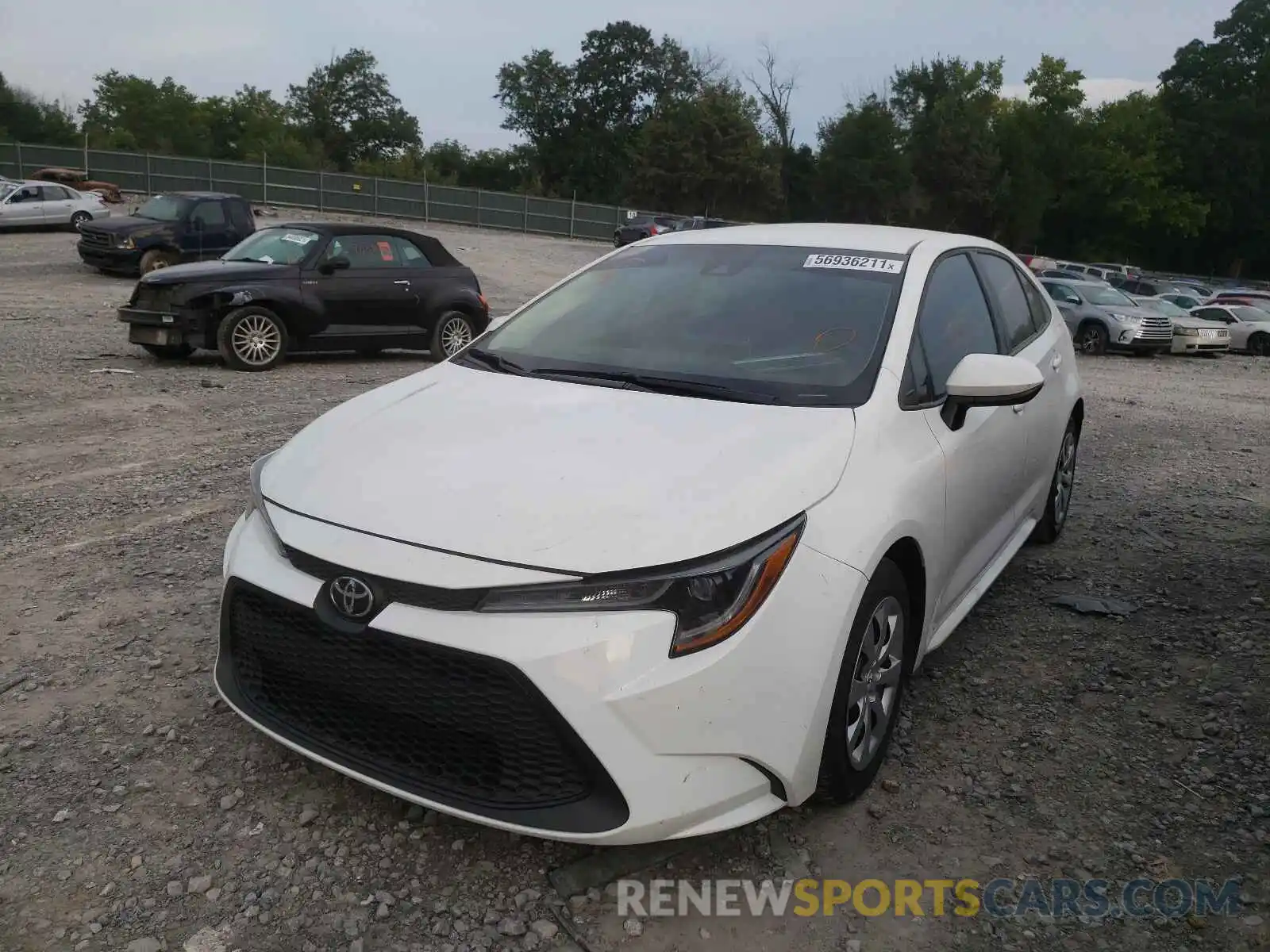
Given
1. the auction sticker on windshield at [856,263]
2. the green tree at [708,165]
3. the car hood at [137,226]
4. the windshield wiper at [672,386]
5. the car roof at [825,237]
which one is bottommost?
the car hood at [137,226]

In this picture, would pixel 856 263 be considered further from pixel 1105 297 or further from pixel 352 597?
pixel 1105 297

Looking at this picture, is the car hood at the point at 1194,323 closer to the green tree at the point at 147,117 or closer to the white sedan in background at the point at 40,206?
the white sedan in background at the point at 40,206

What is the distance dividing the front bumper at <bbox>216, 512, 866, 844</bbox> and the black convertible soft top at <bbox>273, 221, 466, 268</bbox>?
370 inches

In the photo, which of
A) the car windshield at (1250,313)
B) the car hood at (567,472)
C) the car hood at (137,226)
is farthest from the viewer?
the car windshield at (1250,313)

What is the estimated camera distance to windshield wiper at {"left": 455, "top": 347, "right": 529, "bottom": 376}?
3.66 metres

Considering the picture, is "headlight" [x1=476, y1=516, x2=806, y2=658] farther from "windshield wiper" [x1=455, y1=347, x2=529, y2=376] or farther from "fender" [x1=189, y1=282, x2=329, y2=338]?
"fender" [x1=189, y1=282, x2=329, y2=338]

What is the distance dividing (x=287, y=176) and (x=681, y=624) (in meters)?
41.3

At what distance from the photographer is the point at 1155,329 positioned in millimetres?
20750

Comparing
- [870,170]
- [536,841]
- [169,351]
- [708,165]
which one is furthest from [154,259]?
[870,170]

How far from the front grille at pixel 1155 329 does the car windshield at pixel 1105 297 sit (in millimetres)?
760

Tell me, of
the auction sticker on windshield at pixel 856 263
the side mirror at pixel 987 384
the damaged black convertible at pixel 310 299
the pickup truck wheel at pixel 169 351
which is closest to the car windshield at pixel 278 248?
the damaged black convertible at pixel 310 299

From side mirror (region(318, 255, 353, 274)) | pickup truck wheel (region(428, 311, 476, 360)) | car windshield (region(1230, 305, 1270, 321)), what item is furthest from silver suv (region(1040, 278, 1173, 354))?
side mirror (region(318, 255, 353, 274))

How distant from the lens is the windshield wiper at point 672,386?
322 cm

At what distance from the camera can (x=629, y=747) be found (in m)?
2.35
